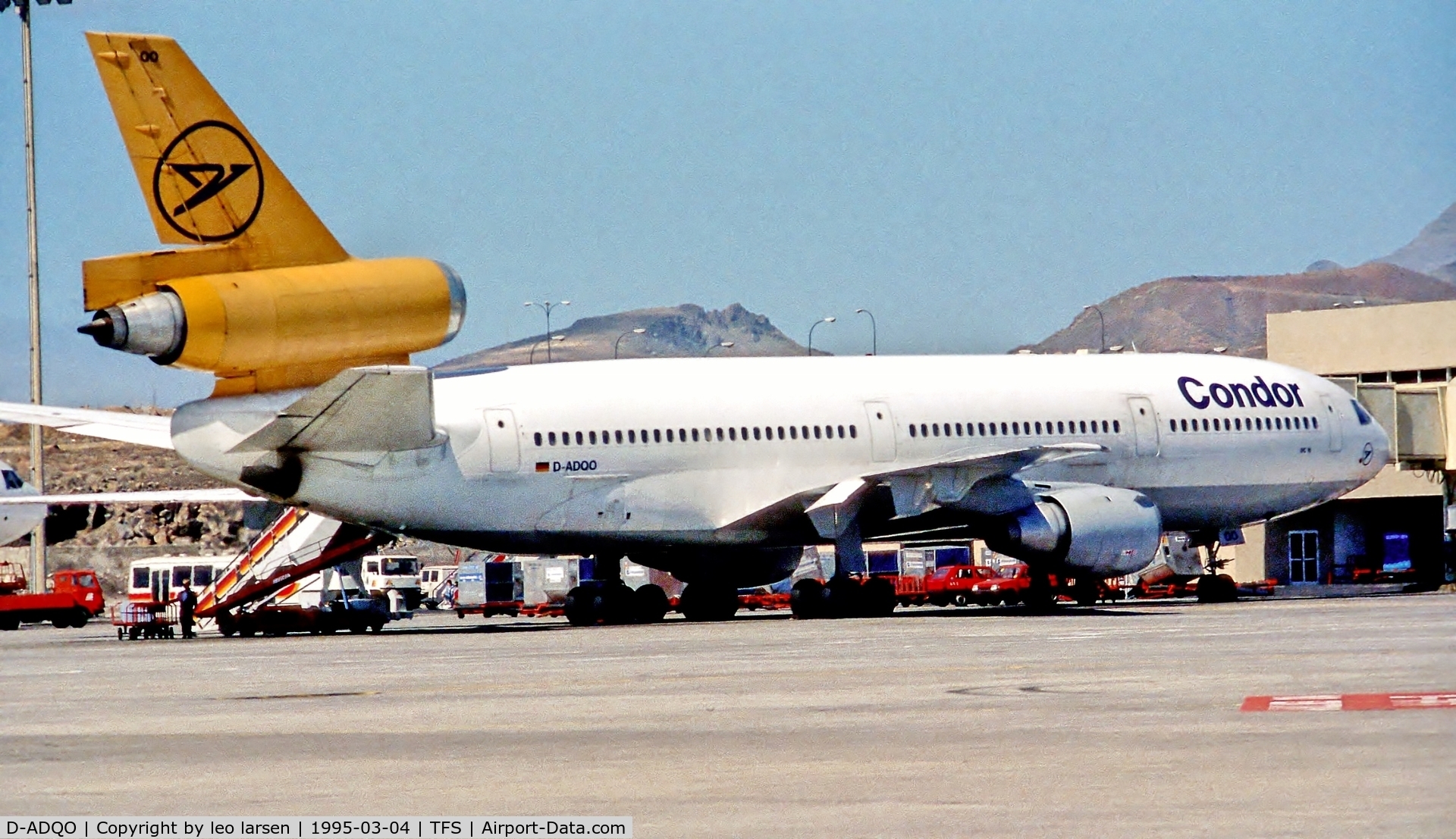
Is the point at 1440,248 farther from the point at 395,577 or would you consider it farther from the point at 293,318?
the point at 395,577

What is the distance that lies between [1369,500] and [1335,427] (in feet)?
57.1

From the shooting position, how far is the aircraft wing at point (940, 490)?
37.3 m

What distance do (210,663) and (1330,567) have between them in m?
42.0

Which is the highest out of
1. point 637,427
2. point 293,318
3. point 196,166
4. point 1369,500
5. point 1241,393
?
point 196,166

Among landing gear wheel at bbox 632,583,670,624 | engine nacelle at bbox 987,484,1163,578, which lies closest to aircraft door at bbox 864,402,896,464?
engine nacelle at bbox 987,484,1163,578

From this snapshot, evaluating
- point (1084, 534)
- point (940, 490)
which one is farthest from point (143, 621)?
point (1084, 534)

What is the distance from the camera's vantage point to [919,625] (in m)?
33.4

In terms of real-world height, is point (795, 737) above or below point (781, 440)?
below

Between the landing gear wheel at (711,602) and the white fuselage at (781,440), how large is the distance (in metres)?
2.48

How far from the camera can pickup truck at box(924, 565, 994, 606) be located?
2028 inches

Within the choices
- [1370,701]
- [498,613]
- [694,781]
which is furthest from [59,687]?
[498,613]

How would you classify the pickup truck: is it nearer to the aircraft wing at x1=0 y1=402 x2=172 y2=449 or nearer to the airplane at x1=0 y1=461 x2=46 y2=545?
the aircraft wing at x1=0 y1=402 x2=172 y2=449

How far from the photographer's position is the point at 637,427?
37250 mm

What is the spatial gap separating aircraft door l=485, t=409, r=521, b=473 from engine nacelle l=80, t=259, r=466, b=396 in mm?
3556
